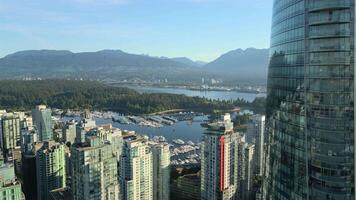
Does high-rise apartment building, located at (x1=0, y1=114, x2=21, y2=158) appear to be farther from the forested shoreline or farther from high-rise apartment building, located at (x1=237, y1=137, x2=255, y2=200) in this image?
the forested shoreline

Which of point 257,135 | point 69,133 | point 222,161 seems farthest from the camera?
point 69,133

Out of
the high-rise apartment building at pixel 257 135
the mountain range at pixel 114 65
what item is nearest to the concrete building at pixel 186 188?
the high-rise apartment building at pixel 257 135

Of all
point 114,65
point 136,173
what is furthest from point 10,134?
point 114,65

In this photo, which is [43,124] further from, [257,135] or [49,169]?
[257,135]

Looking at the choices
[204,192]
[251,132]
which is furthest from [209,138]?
[251,132]

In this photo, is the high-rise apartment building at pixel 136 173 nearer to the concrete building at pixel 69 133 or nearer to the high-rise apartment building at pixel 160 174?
the high-rise apartment building at pixel 160 174

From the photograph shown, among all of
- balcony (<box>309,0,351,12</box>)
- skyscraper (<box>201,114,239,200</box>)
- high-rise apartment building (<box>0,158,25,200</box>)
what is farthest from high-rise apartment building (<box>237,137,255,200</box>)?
balcony (<box>309,0,351,12</box>)
